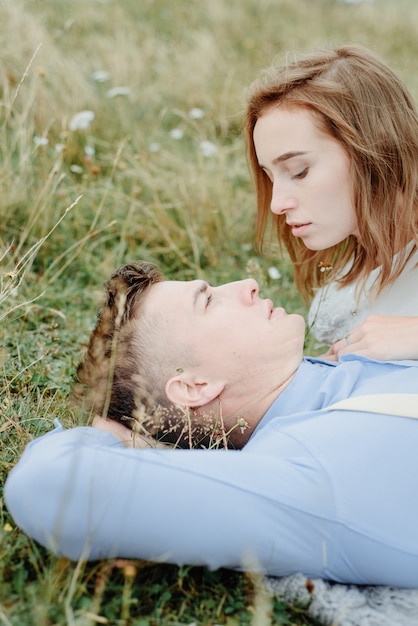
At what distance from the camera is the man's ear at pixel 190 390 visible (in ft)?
7.55

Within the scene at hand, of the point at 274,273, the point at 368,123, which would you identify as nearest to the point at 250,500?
the point at 368,123

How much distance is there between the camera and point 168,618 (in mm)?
1881

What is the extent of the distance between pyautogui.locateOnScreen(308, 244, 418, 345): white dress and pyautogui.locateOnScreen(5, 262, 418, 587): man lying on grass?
2.55ft

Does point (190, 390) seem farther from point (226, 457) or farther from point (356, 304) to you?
point (356, 304)

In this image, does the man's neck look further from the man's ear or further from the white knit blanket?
the white knit blanket

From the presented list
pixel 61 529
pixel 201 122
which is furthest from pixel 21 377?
pixel 201 122

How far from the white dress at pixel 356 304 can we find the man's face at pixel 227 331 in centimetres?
72

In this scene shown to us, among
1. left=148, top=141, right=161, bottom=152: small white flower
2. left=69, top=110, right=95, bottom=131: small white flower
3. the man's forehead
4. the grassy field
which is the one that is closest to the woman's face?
the grassy field

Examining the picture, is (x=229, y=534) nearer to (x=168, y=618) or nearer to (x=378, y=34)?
(x=168, y=618)

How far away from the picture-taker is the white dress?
125 inches

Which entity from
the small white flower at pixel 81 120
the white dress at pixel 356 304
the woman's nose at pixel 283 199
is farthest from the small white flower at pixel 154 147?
the woman's nose at pixel 283 199

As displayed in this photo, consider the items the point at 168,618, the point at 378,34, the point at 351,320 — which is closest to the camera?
the point at 168,618

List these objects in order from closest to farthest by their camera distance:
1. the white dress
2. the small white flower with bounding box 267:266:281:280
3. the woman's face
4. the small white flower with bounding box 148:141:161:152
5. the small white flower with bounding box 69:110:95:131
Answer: the woman's face
the white dress
the small white flower with bounding box 267:266:281:280
the small white flower with bounding box 69:110:95:131
the small white flower with bounding box 148:141:161:152

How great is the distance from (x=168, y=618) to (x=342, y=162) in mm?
1867
